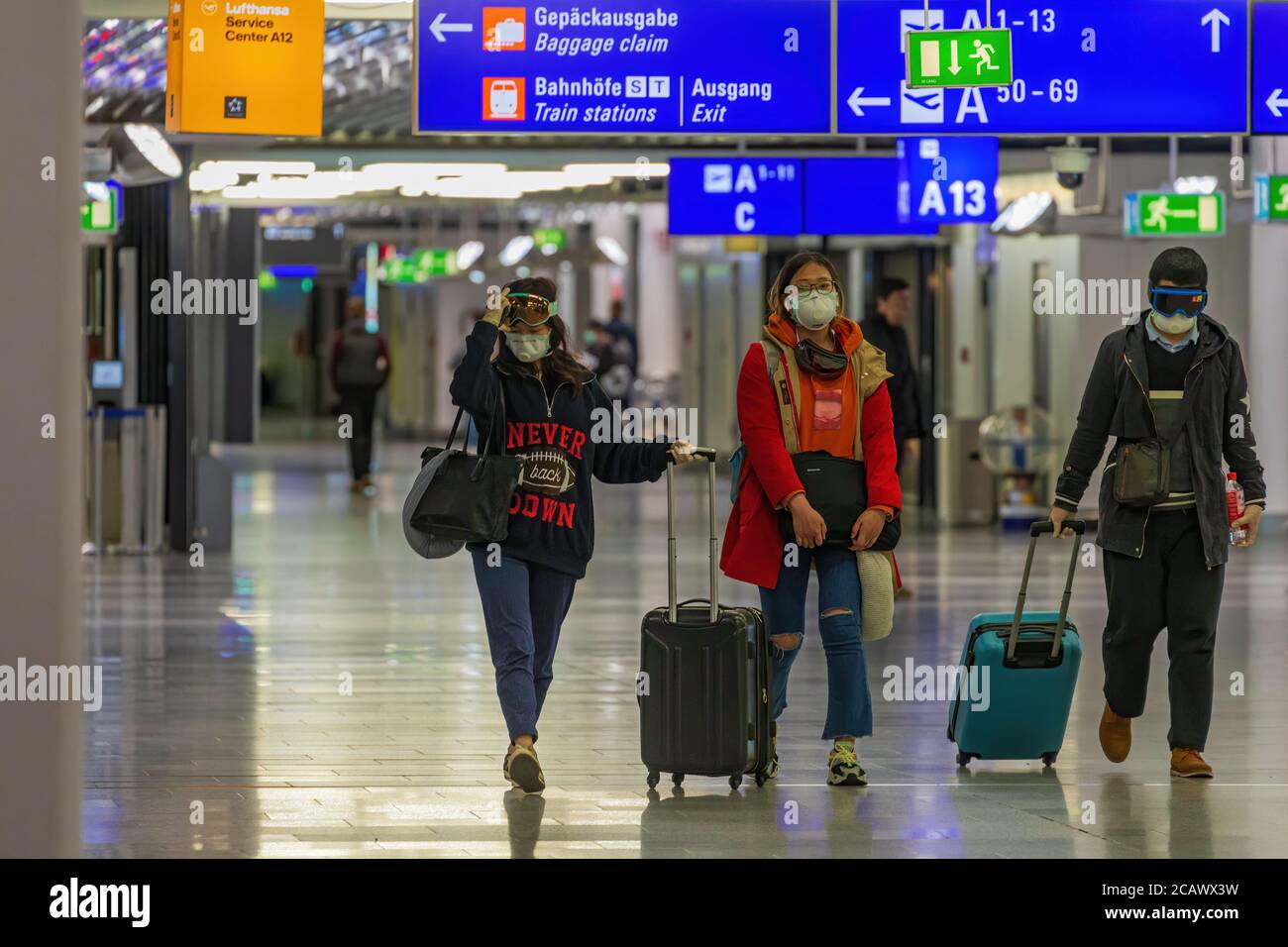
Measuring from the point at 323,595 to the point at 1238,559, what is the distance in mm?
6807

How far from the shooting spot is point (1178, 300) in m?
7.48

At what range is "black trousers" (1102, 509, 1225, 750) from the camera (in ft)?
24.7

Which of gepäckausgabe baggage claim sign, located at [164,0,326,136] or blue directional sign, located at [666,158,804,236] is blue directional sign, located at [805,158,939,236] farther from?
gepäckausgabe baggage claim sign, located at [164,0,326,136]

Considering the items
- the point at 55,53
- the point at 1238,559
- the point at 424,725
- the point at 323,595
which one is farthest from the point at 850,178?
the point at 55,53

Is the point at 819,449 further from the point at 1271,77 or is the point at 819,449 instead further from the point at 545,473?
the point at 1271,77

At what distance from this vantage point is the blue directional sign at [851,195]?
634 inches

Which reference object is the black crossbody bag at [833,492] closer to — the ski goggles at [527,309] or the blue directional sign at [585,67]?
the ski goggles at [527,309]

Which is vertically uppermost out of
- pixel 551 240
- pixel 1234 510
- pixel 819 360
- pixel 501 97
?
pixel 551 240

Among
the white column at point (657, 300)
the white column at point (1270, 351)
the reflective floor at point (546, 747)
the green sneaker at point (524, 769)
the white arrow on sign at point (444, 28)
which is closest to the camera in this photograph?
the reflective floor at point (546, 747)

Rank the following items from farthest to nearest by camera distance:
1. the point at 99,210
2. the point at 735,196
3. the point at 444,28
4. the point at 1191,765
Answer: the point at 735,196, the point at 99,210, the point at 444,28, the point at 1191,765

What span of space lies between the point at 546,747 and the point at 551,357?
161 cm

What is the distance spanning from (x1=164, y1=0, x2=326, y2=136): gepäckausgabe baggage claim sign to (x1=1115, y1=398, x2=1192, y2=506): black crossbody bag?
4.31 m

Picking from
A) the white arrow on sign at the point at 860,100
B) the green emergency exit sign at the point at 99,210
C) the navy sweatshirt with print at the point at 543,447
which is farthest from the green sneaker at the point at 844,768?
the green emergency exit sign at the point at 99,210

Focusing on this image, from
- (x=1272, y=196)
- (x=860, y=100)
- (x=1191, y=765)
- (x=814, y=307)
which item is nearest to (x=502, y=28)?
(x=860, y=100)
